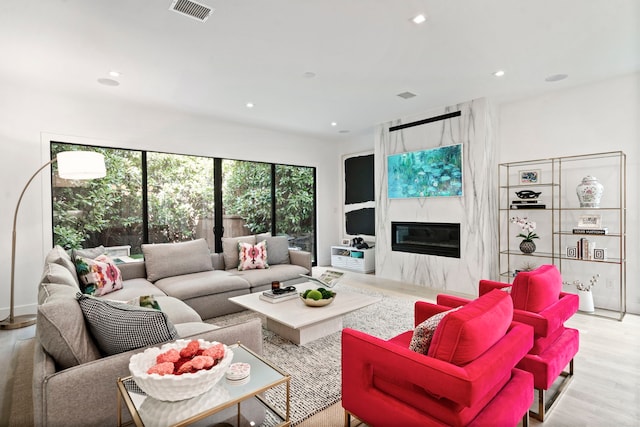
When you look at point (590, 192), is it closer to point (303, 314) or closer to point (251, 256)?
point (303, 314)

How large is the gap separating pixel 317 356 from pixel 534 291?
5.62 ft

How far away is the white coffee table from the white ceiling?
2.44 m

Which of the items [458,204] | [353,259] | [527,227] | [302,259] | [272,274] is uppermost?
[458,204]

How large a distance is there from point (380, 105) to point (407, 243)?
2328 mm

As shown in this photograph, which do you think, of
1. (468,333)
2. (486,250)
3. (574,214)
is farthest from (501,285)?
(574,214)

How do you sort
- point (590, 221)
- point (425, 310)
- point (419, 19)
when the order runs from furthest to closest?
1. point (590, 221)
2. point (419, 19)
3. point (425, 310)

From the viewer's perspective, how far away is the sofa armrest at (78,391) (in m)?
1.33

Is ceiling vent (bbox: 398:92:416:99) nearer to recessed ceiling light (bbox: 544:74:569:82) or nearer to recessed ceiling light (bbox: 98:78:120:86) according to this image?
recessed ceiling light (bbox: 544:74:569:82)

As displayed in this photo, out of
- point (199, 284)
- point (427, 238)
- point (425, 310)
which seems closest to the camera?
point (425, 310)

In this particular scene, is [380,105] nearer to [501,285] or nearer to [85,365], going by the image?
[501,285]

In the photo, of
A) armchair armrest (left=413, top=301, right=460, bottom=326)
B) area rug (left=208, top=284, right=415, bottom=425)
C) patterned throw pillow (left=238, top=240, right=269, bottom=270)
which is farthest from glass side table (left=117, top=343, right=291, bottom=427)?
patterned throw pillow (left=238, top=240, right=269, bottom=270)

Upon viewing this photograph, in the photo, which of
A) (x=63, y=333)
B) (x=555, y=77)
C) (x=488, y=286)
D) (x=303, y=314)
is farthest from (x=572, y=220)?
(x=63, y=333)

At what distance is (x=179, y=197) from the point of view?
17.3ft

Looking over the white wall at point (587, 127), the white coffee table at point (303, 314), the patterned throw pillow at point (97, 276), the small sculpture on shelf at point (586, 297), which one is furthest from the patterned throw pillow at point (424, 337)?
the white wall at point (587, 127)
